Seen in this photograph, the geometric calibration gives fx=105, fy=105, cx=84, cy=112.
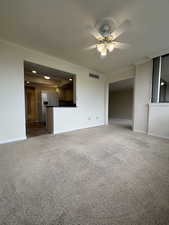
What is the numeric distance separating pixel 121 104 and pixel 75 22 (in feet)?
24.5

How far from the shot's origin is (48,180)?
140 centimetres

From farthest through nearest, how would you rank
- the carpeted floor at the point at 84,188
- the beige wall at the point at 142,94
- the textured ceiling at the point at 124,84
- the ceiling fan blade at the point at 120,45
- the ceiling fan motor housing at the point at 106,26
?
the textured ceiling at the point at 124,84
the beige wall at the point at 142,94
the ceiling fan blade at the point at 120,45
the ceiling fan motor housing at the point at 106,26
the carpeted floor at the point at 84,188

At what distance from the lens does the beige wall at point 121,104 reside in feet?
26.8

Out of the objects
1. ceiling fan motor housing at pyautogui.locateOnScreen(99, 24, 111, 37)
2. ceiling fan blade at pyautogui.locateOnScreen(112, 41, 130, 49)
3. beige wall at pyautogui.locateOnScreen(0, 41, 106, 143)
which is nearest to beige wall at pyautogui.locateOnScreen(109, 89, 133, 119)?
ceiling fan blade at pyautogui.locateOnScreen(112, 41, 130, 49)

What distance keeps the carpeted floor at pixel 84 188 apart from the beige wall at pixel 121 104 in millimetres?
6379

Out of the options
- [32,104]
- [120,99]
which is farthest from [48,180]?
[120,99]

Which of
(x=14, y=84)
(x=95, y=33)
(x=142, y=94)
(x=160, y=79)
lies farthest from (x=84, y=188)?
(x=160, y=79)

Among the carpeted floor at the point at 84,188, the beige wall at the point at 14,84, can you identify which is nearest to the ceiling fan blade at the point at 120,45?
the beige wall at the point at 14,84

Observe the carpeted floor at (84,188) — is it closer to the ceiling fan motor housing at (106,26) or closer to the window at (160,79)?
the window at (160,79)

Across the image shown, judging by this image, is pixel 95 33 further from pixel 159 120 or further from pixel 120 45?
pixel 159 120

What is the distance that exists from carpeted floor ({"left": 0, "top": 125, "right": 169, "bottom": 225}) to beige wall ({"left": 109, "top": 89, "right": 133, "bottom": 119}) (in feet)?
20.9

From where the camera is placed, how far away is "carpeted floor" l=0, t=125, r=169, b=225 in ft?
3.05

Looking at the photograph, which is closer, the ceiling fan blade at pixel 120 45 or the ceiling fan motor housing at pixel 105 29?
the ceiling fan motor housing at pixel 105 29

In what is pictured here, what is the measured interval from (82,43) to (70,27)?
59 centimetres
